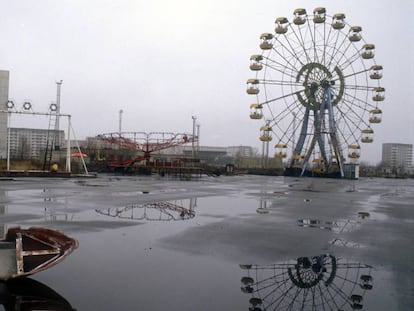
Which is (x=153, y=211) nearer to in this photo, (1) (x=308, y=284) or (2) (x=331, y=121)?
(1) (x=308, y=284)

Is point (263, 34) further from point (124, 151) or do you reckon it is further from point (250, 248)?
point (250, 248)

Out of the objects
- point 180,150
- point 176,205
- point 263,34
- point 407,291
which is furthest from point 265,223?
point 180,150

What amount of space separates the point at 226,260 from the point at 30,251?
2.90m

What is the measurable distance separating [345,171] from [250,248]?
46.7 meters

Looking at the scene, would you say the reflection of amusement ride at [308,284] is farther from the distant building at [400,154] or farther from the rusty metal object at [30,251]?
the distant building at [400,154]

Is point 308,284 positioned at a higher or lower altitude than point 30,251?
lower

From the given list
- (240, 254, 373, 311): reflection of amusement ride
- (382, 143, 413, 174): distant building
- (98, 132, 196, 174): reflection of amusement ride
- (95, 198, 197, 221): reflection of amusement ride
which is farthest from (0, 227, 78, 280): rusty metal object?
(382, 143, 413, 174): distant building

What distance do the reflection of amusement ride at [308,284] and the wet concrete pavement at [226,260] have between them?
14 mm

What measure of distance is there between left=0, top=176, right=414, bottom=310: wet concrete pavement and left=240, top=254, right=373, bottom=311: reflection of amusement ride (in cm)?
1

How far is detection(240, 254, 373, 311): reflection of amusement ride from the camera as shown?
16.7 feet

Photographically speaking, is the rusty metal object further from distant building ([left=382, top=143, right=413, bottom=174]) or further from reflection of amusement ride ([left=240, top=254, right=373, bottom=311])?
distant building ([left=382, top=143, right=413, bottom=174])

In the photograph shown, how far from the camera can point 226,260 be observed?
6.94 m

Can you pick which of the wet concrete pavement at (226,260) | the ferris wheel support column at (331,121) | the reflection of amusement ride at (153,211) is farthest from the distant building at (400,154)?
the wet concrete pavement at (226,260)

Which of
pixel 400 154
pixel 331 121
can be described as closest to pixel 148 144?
pixel 331 121
